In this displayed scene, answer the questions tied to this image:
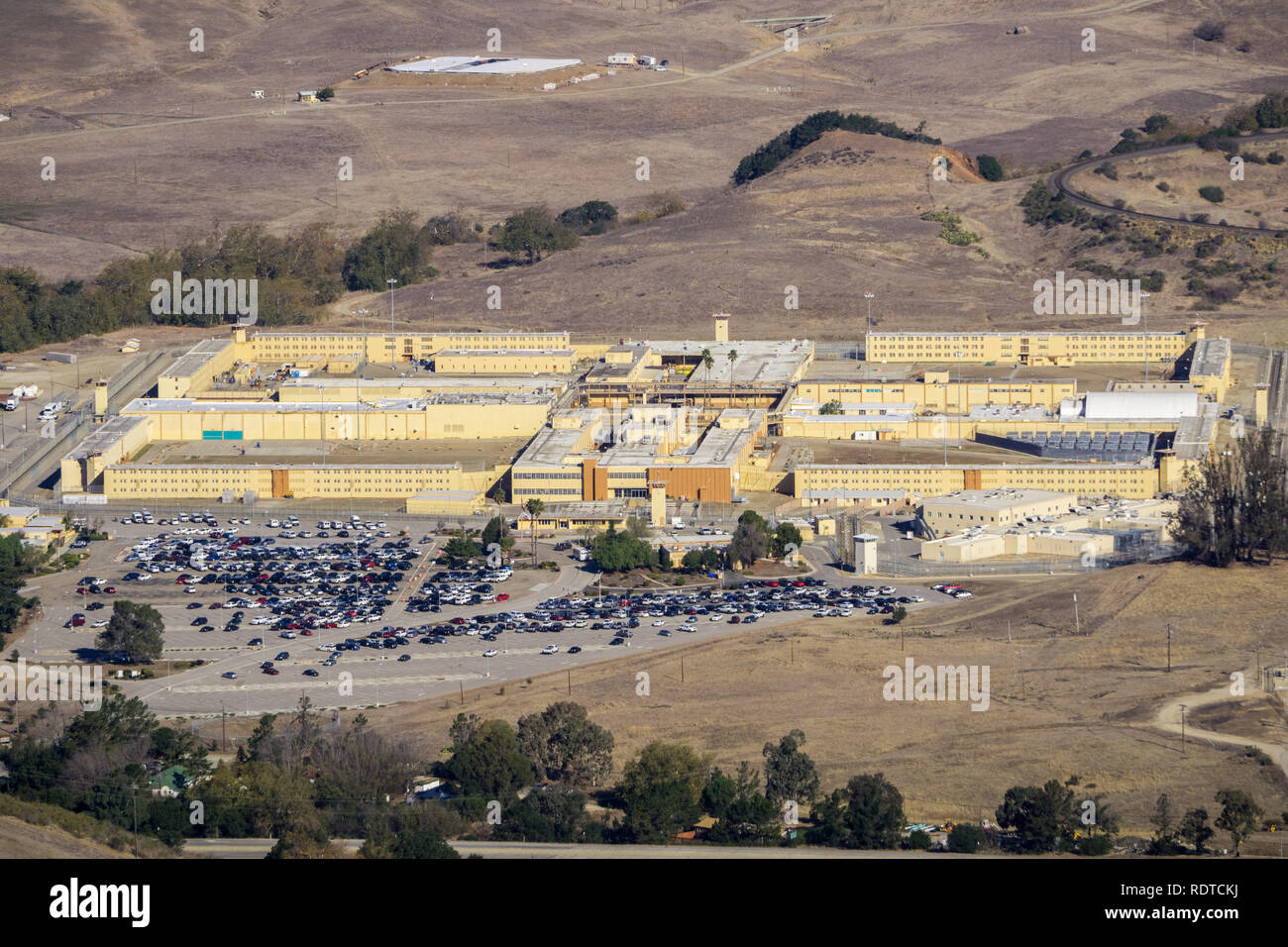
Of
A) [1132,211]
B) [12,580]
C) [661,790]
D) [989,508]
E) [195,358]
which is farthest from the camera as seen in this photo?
[1132,211]

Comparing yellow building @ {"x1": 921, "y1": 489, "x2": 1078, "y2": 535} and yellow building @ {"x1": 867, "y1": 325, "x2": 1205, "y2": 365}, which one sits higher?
yellow building @ {"x1": 867, "y1": 325, "x2": 1205, "y2": 365}

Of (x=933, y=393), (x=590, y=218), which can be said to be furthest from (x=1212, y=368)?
(x=590, y=218)

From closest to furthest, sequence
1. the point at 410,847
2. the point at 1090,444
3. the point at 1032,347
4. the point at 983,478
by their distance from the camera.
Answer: the point at 410,847 → the point at 983,478 → the point at 1090,444 → the point at 1032,347

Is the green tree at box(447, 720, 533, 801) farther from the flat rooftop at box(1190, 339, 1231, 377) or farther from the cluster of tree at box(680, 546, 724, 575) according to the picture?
the flat rooftop at box(1190, 339, 1231, 377)

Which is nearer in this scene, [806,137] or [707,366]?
[707,366]

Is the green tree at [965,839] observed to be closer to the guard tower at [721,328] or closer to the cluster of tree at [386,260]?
the guard tower at [721,328]

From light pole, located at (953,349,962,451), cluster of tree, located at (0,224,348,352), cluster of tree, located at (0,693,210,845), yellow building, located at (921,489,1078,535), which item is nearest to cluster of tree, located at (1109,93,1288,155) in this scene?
light pole, located at (953,349,962,451)

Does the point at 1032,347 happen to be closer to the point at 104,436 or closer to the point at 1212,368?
the point at 1212,368
